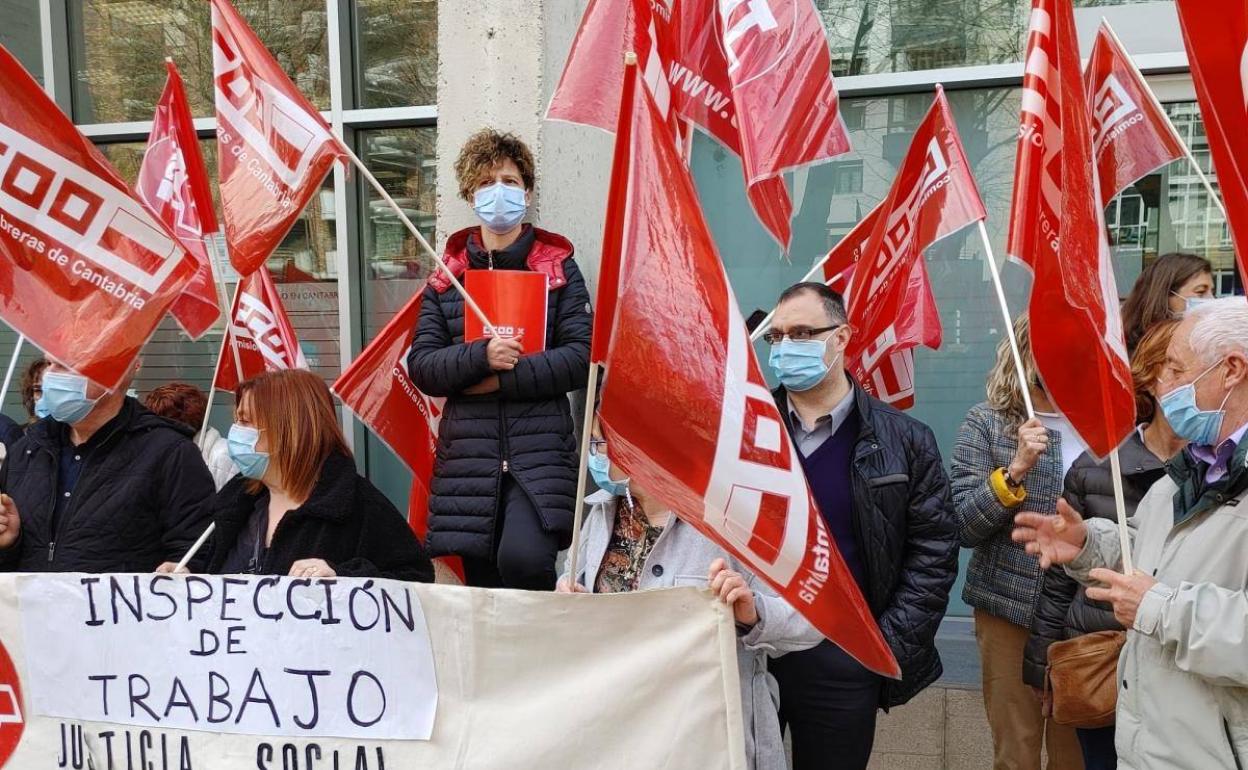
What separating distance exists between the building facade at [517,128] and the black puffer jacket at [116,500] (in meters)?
2.25

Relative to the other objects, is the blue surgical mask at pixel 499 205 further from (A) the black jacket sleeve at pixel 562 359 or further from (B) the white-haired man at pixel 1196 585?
(B) the white-haired man at pixel 1196 585

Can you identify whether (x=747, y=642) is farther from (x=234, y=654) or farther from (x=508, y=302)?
(x=508, y=302)

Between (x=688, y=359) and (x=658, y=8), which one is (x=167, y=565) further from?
(x=658, y=8)

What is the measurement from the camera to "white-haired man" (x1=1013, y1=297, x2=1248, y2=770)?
8.02 feet

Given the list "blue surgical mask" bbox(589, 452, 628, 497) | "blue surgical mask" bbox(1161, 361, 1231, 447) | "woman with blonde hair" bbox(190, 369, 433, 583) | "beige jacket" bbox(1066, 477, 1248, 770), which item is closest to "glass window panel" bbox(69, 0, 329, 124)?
"woman with blonde hair" bbox(190, 369, 433, 583)

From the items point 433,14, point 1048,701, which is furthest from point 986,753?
point 433,14

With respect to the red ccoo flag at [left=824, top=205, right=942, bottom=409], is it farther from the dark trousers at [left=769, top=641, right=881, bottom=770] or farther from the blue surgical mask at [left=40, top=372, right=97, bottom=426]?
the blue surgical mask at [left=40, top=372, right=97, bottom=426]

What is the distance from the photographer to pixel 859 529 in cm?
333

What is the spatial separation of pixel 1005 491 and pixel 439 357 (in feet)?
6.91

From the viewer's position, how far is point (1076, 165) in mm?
2830

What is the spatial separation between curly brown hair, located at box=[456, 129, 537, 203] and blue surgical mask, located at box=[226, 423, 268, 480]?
163 centimetres

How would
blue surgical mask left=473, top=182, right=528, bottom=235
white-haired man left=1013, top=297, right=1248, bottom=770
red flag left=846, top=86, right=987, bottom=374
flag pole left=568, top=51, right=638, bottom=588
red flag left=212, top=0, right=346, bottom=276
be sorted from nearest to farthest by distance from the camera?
flag pole left=568, top=51, right=638, bottom=588, white-haired man left=1013, top=297, right=1248, bottom=770, red flag left=846, top=86, right=987, bottom=374, red flag left=212, top=0, right=346, bottom=276, blue surgical mask left=473, top=182, right=528, bottom=235

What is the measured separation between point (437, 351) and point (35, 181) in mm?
1490

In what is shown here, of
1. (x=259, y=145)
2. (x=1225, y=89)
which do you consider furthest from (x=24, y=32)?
(x=1225, y=89)
